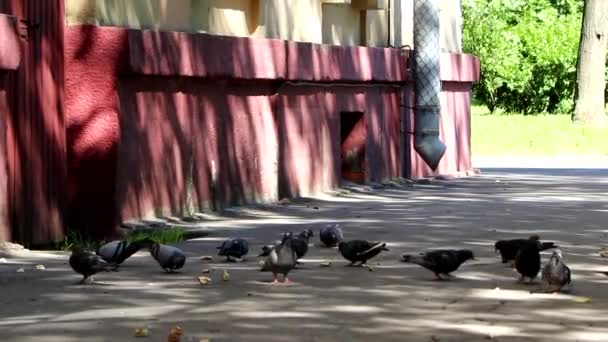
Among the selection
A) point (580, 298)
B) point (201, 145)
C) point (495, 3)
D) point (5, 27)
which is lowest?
point (580, 298)

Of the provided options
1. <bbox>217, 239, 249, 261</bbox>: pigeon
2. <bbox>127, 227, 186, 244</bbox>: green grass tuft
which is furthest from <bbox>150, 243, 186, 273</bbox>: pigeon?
<bbox>127, 227, 186, 244</bbox>: green grass tuft

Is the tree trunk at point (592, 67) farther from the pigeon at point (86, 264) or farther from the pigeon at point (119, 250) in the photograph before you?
the pigeon at point (86, 264)

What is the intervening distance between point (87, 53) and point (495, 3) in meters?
47.2

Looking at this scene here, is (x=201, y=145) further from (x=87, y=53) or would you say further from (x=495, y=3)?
(x=495, y=3)

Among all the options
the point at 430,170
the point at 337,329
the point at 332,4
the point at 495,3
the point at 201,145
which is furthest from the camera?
the point at 495,3

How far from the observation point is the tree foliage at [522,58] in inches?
2315

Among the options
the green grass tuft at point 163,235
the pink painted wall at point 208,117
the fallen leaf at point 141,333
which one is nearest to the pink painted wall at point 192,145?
the pink painted wall at point 208,117

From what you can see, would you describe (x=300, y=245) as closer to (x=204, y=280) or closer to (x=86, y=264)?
(x=204, y=280)

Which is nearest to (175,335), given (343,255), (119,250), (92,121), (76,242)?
(119,250)

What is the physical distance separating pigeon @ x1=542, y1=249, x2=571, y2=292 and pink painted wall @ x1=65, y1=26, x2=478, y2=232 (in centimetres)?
629

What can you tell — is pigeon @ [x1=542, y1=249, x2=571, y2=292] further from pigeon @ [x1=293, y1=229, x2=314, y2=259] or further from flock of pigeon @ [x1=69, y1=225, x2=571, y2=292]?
pigeon @ [x1=293, y1=229, x2=314, y2=259]

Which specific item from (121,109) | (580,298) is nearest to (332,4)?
(121,109)

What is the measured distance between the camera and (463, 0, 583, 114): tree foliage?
58.8m

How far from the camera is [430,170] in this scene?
2689 centimetres
